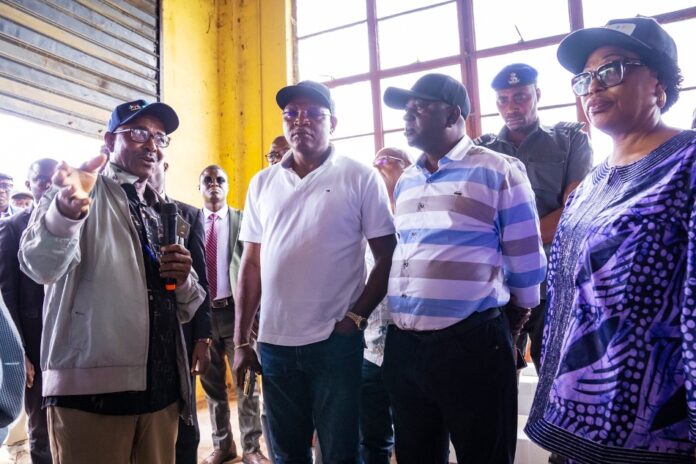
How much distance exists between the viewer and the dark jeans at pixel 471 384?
162 cm

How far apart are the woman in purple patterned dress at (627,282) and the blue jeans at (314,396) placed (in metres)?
0.73

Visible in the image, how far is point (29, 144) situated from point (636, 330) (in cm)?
421

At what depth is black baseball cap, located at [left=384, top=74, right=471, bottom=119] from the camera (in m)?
1.85

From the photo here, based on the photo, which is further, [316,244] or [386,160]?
[386,160]

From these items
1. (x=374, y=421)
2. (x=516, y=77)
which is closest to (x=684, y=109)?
(x=516, y=77)

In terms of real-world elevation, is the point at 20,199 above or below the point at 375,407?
above

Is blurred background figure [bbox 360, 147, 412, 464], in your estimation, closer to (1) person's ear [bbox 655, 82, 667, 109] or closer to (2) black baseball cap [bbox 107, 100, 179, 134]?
(2) black baseball cap [bbox 107, 100, 179, 134]

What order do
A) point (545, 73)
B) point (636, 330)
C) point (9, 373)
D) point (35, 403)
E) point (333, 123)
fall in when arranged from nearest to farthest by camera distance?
point (9, 373), point (636, 330), point (333, 123), point (35, 403), point (545, 73)

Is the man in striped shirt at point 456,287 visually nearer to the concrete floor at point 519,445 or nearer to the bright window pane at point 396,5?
the concrete floor at point 519,445

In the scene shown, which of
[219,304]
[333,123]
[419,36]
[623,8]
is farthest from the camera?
[419,36]

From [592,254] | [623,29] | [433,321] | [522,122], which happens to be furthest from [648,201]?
[522,122]

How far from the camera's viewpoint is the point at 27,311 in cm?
302

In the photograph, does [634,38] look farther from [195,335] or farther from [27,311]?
[27,311]

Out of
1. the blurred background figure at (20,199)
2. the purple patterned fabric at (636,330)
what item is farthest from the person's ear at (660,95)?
the blurred background figure at (20,199)
